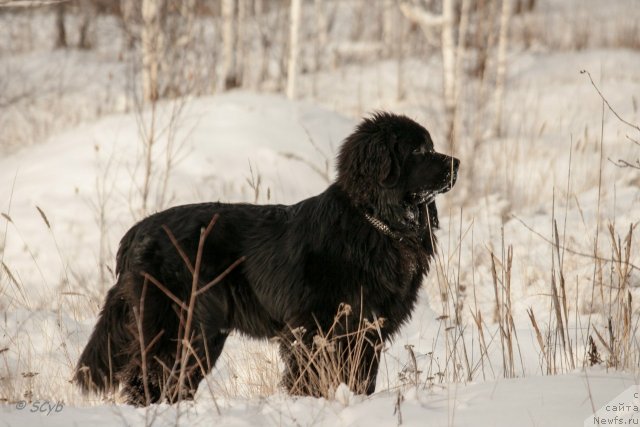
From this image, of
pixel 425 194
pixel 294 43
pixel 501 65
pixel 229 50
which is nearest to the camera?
pixel 425 194

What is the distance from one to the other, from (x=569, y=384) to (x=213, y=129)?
275 inches

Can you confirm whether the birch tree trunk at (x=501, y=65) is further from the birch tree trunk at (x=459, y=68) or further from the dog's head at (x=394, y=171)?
the dog's head at (x=394, y=171)

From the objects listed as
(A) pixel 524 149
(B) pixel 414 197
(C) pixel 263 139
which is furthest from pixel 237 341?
(A) pixel 524 149

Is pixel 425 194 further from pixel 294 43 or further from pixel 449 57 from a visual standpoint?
pixel 294 43

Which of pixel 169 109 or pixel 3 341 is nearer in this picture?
pixel 3 341

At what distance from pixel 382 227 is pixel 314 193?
4.70 m

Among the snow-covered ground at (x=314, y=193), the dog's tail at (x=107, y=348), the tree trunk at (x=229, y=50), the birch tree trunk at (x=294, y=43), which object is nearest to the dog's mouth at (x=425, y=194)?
the snow-covered ground at (x=314, y=193)

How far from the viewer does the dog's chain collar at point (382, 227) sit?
3.67 metres

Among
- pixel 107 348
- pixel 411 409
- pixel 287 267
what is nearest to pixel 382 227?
pixel 287 267

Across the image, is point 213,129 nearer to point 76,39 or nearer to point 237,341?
point 237,341

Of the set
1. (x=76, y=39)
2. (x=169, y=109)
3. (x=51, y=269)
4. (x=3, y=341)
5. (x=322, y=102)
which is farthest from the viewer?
Result: (x=76, y=39)

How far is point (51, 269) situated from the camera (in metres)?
7.62

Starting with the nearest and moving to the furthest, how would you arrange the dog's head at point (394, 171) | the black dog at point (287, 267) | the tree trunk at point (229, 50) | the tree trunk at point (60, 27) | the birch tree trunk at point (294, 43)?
the black dog at point (287, 267) < the dog's head at point (394, 171) < the birch tree trunk at point (294, 43) < the tree trunk at point (229, 50) < the tree trunk at point (60, 27)

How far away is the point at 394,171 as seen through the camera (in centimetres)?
373
